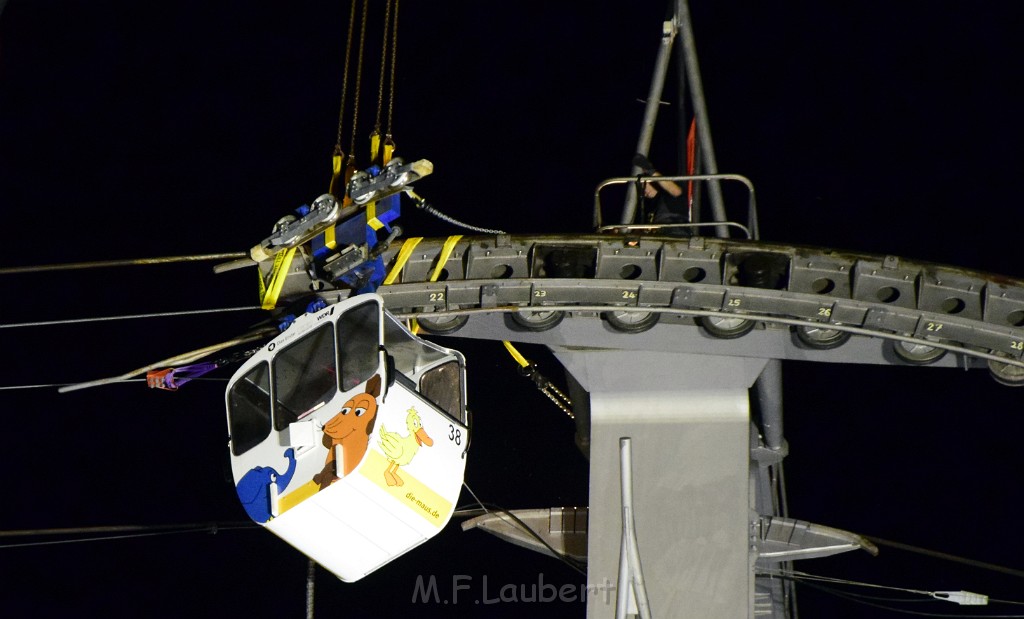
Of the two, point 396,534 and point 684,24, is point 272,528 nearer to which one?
point 396,534

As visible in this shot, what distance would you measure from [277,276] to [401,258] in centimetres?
91

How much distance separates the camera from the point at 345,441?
1155 centimetres

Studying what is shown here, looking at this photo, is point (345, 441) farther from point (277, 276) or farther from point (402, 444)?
point (277, 276)

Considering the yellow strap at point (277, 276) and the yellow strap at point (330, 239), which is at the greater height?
the yellow strap at point (330, 239)

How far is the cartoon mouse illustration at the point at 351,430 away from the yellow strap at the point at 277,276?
1.70 m

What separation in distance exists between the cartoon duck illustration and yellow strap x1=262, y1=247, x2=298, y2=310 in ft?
5.75

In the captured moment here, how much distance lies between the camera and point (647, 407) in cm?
1413

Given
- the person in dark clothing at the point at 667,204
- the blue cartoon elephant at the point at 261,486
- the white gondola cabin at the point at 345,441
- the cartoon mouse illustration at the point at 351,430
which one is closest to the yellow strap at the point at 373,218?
the white gondola cabin at the point at 345,441

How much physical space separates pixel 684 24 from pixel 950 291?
377cm

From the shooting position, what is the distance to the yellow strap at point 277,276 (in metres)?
13.1

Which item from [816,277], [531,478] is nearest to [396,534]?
[816,277]

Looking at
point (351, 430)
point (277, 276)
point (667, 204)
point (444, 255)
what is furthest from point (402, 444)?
point (667, 204)

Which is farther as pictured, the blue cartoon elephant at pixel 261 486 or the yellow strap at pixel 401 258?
the yellow strap at pixel 401 258

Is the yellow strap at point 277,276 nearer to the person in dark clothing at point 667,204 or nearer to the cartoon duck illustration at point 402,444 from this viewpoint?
the cartoon duck illustration at point 402,444
